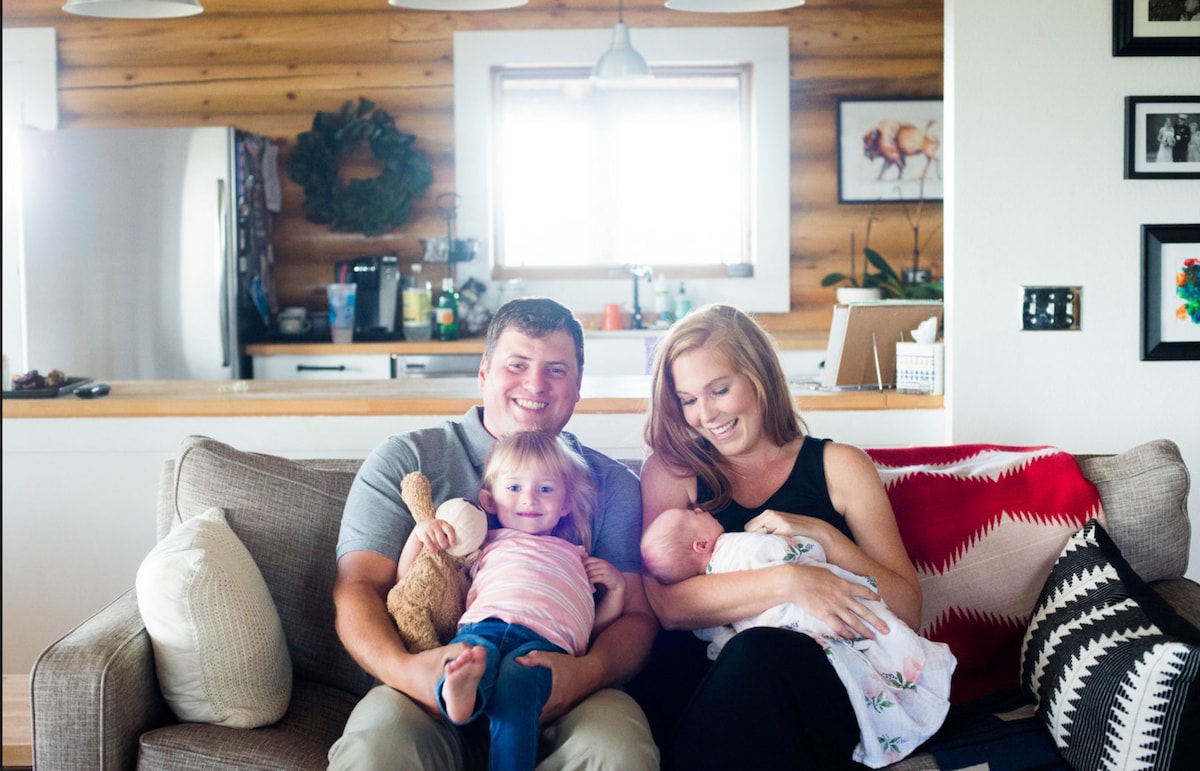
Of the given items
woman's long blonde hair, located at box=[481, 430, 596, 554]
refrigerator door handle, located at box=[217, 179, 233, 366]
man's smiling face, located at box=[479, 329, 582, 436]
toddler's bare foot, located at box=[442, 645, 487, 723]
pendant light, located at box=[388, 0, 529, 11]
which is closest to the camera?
toddler's bare foot, located at box=[442, 645, 487, 723]

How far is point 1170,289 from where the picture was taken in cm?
265

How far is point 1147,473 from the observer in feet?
6.88

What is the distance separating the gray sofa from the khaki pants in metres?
0.17

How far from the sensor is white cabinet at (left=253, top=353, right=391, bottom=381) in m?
4.78

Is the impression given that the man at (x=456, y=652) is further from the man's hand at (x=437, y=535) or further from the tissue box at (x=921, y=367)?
the tissue box at (x=921, y=367)

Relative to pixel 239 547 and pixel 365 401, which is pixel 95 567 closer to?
pixel 365 401

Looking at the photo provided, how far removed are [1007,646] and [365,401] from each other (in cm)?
163

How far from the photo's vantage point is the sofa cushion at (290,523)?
202 cm

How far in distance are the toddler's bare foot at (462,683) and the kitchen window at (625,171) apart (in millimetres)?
3753

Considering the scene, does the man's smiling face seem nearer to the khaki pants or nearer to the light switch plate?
the khaki pants

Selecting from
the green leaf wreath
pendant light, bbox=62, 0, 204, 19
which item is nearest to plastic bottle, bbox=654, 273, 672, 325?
the green leaf wreath

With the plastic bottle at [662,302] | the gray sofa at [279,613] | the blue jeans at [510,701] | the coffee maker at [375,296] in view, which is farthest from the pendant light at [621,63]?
the blue jeans at [510,701]

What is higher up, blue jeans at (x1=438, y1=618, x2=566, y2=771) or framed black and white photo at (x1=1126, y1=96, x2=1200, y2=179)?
framed black and white photo at (x1=1126, y1=96, x2=1200, y2=179)

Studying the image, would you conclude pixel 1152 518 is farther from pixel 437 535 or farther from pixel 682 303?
pixel 682 303
